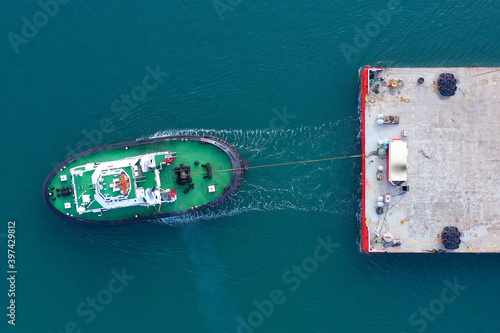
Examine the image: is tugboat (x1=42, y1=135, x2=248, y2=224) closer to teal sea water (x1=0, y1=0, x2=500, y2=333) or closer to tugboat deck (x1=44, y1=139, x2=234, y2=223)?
tugboat deck (x1=44, y1=139, x2=234, y2=223)

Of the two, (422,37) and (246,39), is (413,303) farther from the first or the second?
(246,39)

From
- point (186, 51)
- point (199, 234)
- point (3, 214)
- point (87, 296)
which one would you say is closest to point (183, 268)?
point (199, 234)

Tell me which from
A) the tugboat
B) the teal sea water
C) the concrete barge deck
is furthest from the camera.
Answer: the teal sea water

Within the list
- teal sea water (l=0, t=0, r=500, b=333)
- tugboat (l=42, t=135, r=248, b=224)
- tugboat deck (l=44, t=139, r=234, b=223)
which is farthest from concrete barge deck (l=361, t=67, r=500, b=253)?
tugboat deck (l=44, t=139, r=234, b=223)

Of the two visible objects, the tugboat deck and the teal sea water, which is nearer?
the tugboat deck

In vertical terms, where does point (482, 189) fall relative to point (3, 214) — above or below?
above

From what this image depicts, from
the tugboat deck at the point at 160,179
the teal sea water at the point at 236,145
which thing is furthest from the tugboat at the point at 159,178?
the teal sea water at the point at 236,145

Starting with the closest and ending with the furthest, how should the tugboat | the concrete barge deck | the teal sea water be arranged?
the tugboat → the concrete barge deck → the teal sea water
